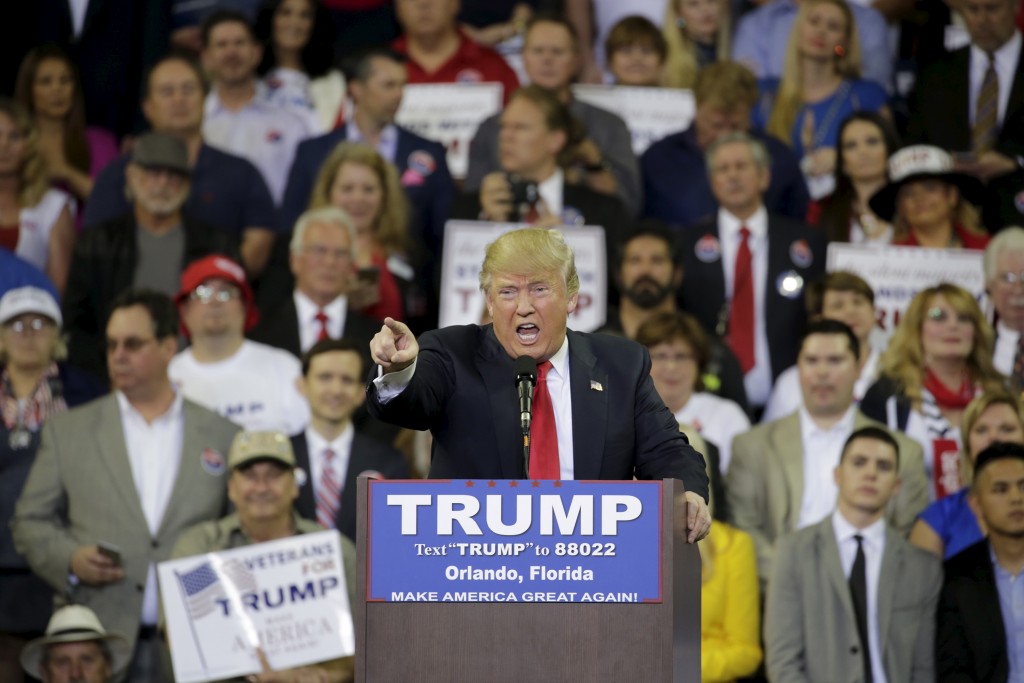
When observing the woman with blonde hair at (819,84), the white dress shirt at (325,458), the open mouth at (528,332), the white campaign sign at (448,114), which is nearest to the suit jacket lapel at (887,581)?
the white dress shirt at (325,458)

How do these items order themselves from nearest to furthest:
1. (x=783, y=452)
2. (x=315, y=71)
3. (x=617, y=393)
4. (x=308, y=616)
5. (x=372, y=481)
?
1. (x=372, y=481)
2. (x=617, y=393)
3. (x=308, y=616)
4. (x=783, y=452)
5. (x=315, y=71)

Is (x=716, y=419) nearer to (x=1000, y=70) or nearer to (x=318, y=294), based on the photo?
(x=318, y=294)

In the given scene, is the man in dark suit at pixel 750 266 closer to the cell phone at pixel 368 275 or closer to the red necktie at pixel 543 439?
the cell phone at pixel 368 275

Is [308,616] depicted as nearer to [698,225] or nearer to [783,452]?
[783,452]

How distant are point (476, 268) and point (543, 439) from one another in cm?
453

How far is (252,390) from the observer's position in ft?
26.4

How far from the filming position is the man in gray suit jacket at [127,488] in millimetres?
7137

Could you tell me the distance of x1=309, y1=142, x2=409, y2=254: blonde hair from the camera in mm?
9070

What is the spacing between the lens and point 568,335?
14.0 ft

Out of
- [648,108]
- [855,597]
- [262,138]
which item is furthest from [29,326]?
[648,108]

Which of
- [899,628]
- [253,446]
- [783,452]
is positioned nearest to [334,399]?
[253,446]

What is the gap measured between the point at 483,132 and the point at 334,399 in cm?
260

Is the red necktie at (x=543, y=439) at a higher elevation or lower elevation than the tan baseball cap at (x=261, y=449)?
higher

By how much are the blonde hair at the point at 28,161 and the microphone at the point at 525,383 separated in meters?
6.05
